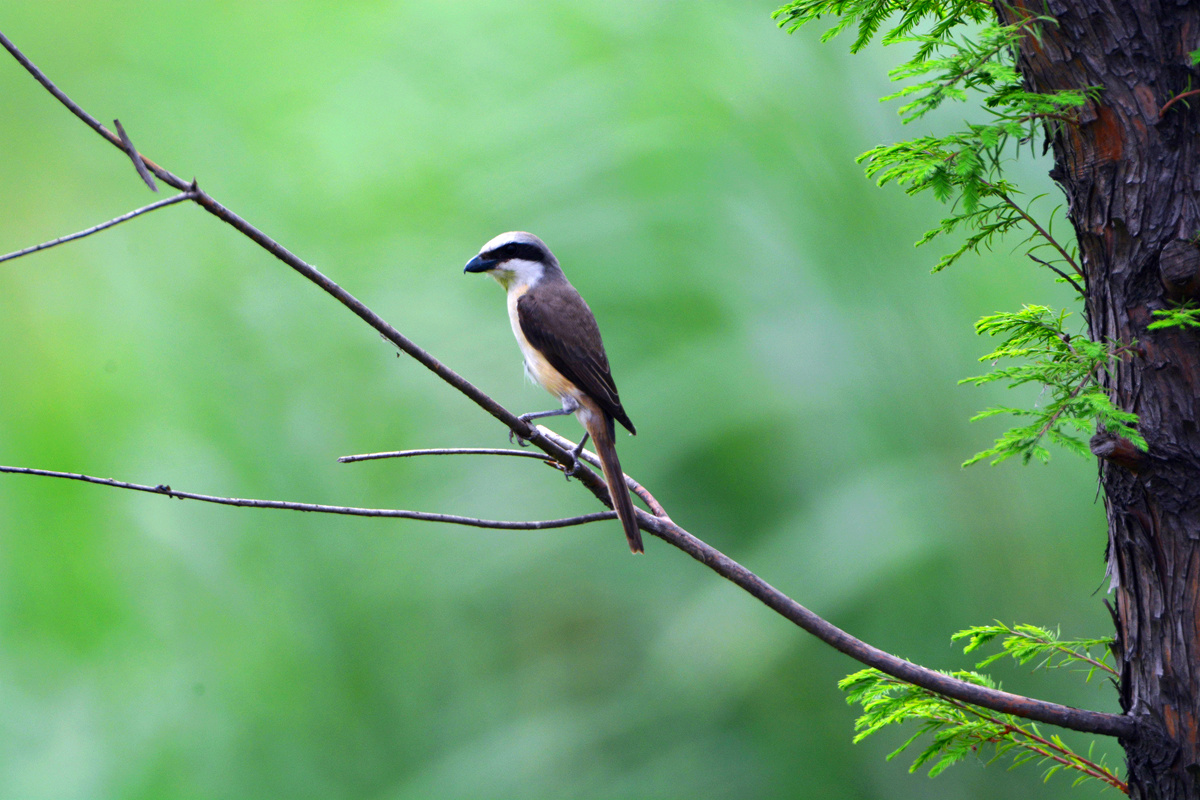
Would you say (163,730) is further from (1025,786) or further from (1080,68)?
(1080,68)

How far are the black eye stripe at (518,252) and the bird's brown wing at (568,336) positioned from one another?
0.30 feet

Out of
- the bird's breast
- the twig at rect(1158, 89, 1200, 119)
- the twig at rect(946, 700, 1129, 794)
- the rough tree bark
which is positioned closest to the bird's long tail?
the bird's breast

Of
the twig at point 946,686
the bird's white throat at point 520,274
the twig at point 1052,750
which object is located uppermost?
the bird's white throat at point 520,274

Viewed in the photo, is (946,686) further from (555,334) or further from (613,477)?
(555,334)

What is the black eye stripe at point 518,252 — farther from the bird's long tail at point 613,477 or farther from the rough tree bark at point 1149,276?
the rough tree bark at point 1149,276

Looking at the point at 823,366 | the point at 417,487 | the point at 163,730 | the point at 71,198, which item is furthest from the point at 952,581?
the point at 71,198

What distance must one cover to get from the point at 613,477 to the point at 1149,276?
1069 millimetres

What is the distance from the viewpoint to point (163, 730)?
3283 mm

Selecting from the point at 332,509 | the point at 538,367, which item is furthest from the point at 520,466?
the point at 332,509

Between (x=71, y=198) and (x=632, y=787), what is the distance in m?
3.43

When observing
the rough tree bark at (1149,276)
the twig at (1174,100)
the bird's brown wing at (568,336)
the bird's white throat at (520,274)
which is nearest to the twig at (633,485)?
the bird's brown wing at (568,336)

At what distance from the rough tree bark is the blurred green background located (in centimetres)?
168

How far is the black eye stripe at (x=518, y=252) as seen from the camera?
2314 millimetres

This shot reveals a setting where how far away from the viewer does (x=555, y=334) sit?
2.30m
